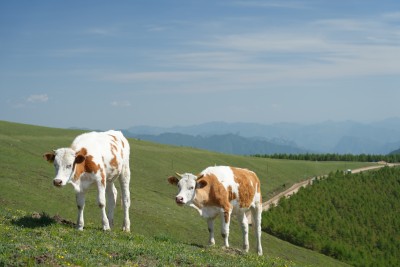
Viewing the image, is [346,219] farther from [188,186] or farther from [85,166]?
[85,166]

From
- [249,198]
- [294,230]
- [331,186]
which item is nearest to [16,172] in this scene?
[249,198]

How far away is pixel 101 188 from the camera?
19.2m

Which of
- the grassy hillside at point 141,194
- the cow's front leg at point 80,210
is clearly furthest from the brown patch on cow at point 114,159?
the grassy hillside at point 141,194

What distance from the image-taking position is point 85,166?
18953 mm

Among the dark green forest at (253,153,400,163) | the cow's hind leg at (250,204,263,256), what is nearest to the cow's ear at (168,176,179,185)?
the cow's hind leg at (250,204,263,256)

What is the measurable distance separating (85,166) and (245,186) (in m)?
7.45

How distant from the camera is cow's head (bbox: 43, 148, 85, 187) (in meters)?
17.6

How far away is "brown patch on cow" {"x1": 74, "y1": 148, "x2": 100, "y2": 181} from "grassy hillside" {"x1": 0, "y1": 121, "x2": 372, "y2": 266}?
2790mm

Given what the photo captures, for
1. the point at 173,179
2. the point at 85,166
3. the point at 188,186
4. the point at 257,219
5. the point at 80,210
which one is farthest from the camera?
the point at 257,219

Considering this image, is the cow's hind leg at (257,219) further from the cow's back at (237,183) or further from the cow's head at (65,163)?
the cow's head at (65,163)

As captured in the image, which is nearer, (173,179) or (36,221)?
(36,221)

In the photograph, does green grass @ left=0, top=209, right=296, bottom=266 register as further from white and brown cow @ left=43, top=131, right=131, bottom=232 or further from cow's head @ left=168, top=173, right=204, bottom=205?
cow's head @ left=168, top=173, right=204, bottom=205

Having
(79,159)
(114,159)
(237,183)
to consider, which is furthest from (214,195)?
(79,159)

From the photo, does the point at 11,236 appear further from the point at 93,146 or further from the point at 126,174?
the point at 126,174
